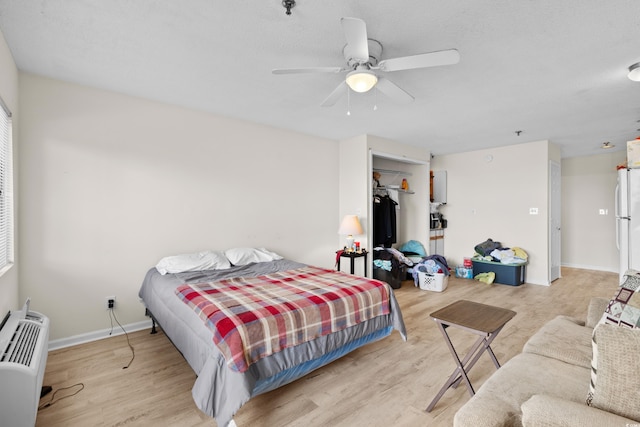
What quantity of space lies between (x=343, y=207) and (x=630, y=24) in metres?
3.70

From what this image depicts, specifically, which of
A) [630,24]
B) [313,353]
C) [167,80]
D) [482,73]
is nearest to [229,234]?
[167,80]

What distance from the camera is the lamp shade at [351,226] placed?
14.7 feet

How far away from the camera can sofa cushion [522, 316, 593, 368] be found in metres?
1.66

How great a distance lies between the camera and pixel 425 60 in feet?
6.17

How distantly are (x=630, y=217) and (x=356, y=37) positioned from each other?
3.57 metres

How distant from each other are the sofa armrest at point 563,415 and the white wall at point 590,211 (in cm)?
693

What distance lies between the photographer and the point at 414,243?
5.85 m

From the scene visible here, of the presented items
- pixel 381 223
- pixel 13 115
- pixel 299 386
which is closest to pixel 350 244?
pixel 381 223

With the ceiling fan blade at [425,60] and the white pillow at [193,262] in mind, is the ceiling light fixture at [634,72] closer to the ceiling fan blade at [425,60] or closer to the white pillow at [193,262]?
the ceiling fan blade at [425,60]

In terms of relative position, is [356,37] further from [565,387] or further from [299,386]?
[299,386]

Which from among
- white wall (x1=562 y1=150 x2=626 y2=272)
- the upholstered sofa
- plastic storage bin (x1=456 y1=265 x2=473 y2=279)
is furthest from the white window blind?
white wall (x1=562 y1=150 x2=626 y2=272)

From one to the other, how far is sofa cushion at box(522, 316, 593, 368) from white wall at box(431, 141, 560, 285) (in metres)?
3.63

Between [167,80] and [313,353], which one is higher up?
[167,80]

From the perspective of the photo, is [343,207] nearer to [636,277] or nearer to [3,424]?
[636,277]
